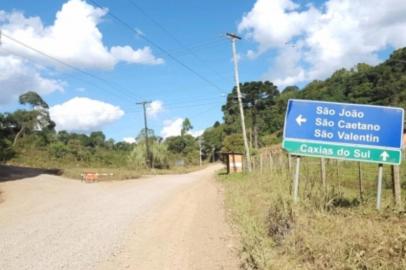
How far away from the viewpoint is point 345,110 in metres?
9.30

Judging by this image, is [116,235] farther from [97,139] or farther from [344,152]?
[97,139]

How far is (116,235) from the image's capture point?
32.8 feet

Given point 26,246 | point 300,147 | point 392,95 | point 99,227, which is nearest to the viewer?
point 26,246

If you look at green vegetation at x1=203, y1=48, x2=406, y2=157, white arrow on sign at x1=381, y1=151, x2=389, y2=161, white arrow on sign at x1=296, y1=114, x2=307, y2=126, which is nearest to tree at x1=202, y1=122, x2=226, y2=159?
green vegetation at x1=203, y1=48, x2=406, y2=157

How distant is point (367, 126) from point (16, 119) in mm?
74903

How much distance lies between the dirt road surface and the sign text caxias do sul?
2.72 meters

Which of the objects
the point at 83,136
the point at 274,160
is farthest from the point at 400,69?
the point at 83,136

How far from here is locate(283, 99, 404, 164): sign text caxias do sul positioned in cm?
894

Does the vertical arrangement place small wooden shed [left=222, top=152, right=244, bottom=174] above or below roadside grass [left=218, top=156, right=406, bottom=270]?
above

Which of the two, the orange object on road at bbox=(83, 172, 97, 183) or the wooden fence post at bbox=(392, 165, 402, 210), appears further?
the orange object on road at bbox=(83, 172, 97, 183)

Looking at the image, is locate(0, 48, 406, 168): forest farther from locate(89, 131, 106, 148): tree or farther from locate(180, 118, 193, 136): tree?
locate(180, 118, 193, 136): tree

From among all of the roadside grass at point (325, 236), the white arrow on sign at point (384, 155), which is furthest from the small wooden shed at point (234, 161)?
the white arrow on sign at point (384, 155)

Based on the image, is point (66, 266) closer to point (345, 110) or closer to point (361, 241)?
point (361, 241)

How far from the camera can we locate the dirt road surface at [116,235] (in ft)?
25.0
